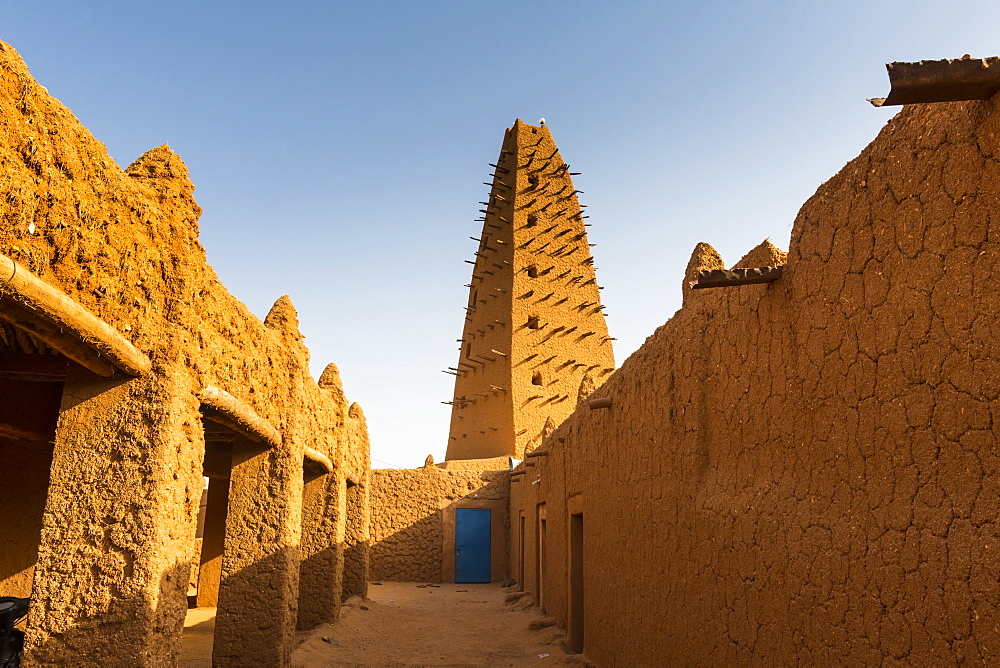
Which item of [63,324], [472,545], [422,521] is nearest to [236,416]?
[63,324]

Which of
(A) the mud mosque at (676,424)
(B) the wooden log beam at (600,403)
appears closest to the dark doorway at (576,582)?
(A) the mud mosque at (676,424)

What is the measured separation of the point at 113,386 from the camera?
4.20 meters

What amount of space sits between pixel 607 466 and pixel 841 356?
4.39m

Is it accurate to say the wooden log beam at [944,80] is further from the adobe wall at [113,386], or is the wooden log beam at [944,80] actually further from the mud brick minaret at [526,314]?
the mud brick minaret at [526,314]

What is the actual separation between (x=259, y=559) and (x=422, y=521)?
12179mm

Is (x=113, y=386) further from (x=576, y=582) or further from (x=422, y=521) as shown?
(x=422, y=521)

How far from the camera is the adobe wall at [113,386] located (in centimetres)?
351

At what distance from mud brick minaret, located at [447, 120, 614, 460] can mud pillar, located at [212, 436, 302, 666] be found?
44.8ft

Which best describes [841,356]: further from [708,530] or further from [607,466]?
[607,466]

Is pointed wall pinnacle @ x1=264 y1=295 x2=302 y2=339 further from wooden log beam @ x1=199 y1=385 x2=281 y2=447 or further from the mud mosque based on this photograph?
wooden log beam @ x1=199 y1=385 x2=281 y2=447

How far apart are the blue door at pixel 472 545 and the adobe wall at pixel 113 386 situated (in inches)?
569

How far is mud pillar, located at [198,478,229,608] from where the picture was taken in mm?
12352

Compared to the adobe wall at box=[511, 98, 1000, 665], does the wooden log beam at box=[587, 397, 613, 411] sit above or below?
above

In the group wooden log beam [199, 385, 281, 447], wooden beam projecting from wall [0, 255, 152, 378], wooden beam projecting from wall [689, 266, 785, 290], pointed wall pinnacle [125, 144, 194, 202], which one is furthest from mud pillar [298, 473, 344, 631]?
wooden beam projecting from wall [689, 266, 785, 290]
